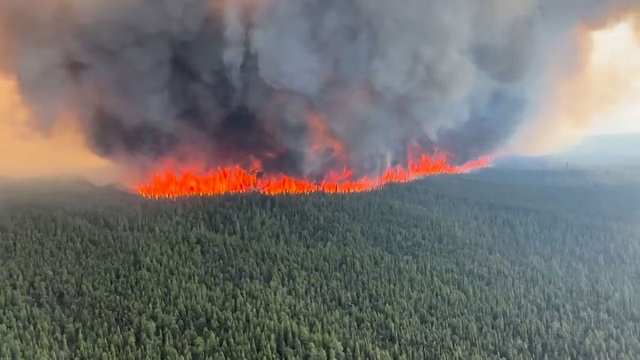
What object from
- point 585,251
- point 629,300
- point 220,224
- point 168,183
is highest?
point 168,183

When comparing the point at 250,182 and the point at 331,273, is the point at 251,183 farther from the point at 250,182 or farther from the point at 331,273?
the point at 331,273

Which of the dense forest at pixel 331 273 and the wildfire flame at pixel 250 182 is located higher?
the wildfire flame at pixel 250 182

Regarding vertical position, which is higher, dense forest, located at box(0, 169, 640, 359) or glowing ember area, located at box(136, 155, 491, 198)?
glowing ember area, located at box(136, 155, 491, 198)

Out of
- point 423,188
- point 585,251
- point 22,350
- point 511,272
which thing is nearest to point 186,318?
point 22,350

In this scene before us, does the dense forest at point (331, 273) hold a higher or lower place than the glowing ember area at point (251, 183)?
lower

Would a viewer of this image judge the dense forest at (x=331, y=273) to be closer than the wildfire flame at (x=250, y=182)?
Yes

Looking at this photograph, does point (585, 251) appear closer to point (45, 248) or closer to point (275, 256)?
point (275, 256)

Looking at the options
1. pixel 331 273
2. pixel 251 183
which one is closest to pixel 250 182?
pixel 251 183

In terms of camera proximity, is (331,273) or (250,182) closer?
(331,273)
